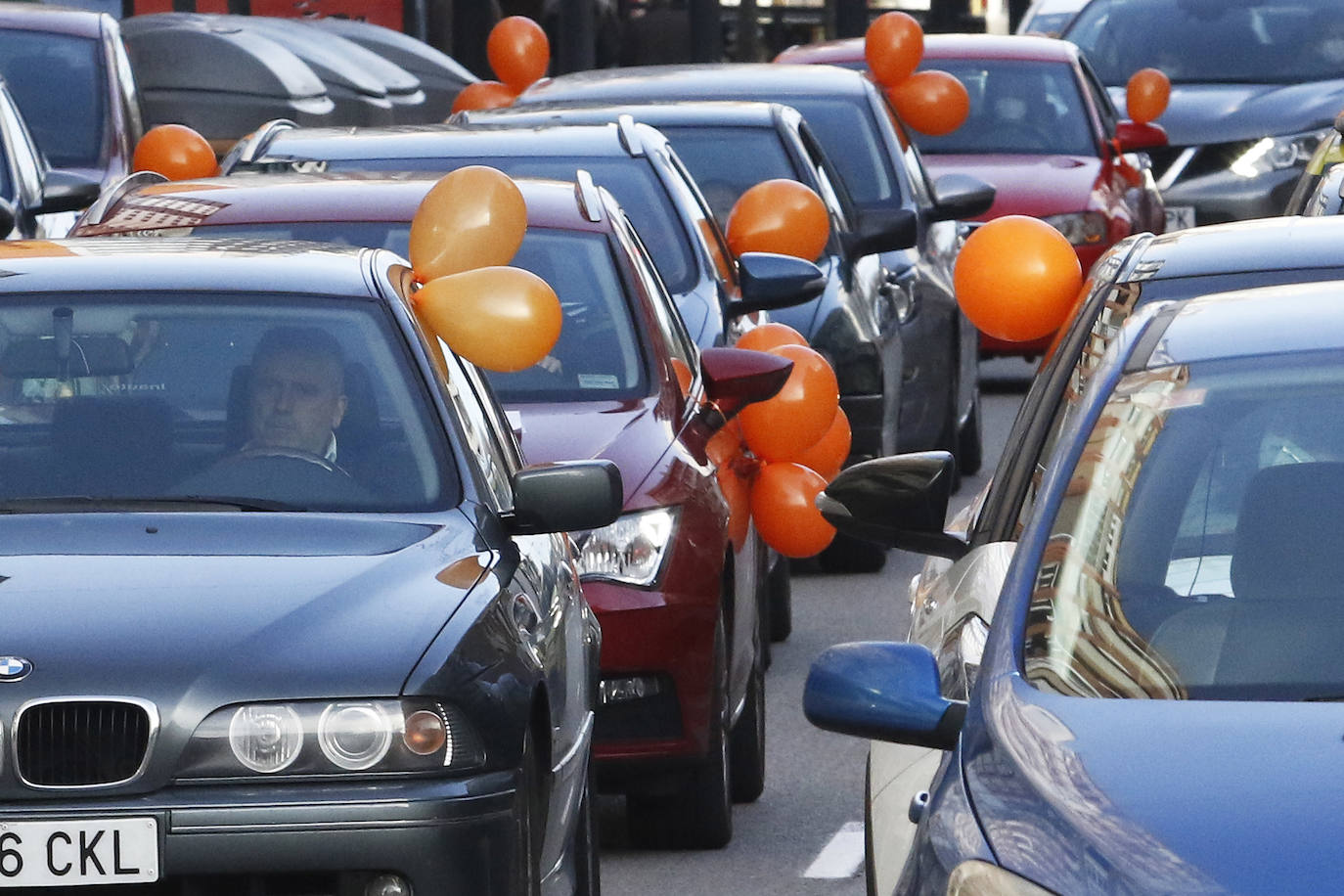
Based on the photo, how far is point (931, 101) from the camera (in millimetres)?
16203

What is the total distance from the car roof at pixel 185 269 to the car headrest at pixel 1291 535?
2280mm

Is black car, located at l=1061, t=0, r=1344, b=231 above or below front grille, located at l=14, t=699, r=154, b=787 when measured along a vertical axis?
below

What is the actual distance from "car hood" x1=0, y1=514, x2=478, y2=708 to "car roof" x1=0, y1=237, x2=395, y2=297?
0.69 m

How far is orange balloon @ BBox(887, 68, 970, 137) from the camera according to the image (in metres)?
16.2

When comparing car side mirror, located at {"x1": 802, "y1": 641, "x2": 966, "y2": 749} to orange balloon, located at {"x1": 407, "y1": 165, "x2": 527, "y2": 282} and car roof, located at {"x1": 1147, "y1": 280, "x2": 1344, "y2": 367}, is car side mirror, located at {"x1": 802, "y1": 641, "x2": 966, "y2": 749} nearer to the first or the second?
car roof, located at {"x1": 1147, "y1": 280, "x2": 1344, "y2": 367}

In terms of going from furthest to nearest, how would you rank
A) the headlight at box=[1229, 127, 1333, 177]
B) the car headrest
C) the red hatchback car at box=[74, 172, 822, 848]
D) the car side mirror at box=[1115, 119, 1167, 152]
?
the headlight at box=[1229, 127, 1333, 177] → the car side mirror at box=[1115, 119, 1167, 152] → the red hatchback car at box=[74, 172, 822, 848] → the car headrest

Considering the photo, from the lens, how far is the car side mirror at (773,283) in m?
10.3

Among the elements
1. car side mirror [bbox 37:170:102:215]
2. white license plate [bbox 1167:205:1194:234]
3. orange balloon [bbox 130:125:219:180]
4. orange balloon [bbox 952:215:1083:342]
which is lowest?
white license plate [bbox 1167:205:1194:234]

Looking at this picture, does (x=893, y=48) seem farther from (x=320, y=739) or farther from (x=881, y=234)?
(x=320, y=739)

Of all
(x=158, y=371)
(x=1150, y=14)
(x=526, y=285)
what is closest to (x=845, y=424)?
(x=526, y=285)

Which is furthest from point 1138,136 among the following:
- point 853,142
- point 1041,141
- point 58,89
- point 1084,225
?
point 58,89

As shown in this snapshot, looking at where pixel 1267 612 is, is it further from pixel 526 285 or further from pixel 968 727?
pixel 526 285

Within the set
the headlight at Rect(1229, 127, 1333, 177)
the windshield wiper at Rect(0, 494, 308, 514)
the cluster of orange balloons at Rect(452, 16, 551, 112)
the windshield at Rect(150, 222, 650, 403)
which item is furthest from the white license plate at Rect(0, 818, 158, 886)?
the headlight at Rect(1229, 127, 1333, 177)

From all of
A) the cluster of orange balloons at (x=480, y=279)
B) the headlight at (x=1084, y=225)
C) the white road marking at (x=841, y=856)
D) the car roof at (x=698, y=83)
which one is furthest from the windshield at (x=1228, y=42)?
the cluster of orange balloons at (x=480, y=279)
